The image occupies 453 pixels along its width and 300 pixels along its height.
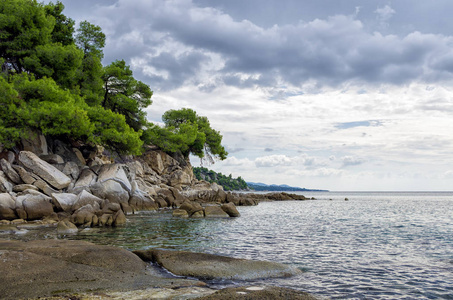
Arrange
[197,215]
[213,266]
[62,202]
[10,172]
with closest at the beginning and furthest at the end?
1. [213,266]
2. [62,202]
3. [10,172]
4. [197,215]

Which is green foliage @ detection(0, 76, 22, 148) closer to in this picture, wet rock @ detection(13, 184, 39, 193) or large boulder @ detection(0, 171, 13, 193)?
large boulder @ detection(0, 171, 13, 193)

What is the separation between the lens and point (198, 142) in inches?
2640

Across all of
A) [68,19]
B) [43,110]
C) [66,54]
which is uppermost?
[68,19]

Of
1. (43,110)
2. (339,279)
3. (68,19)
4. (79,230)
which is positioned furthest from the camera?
(68,19)

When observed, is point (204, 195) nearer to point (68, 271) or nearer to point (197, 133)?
point (197, 133)

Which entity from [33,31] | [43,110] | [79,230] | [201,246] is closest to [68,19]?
[33,31]

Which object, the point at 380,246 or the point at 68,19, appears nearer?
the point at 380,246

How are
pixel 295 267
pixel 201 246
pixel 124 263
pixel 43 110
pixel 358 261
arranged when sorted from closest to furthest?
pixel 124 263
pixel 295 267
pixel 358 261
pixel 201 246
pixel 43 110

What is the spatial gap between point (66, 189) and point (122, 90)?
82.8ft

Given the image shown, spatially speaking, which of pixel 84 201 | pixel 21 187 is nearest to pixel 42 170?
pixel 21 187

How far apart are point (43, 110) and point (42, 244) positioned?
20575 mm

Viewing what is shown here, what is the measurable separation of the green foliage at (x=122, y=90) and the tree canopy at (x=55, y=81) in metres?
0.14

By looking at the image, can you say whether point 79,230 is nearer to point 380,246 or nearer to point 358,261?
point 358,261

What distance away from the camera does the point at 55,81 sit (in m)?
34.5
